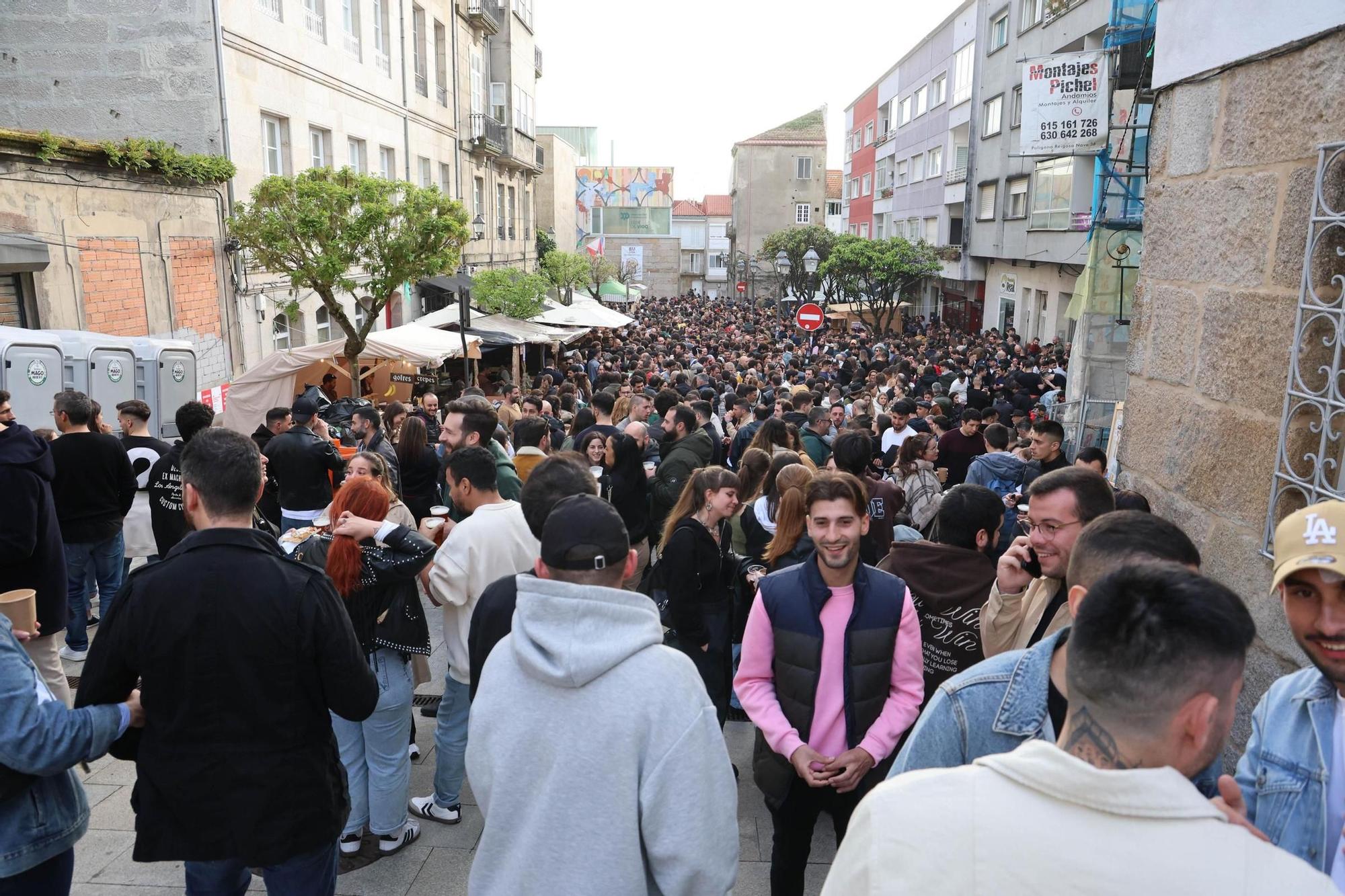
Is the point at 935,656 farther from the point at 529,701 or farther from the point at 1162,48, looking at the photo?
the point at 1162,48

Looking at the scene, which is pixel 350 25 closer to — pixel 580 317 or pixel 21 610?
pixel 580 317

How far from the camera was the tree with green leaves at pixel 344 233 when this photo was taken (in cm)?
1336

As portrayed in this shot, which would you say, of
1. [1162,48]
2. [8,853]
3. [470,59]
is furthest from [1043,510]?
[470,59]

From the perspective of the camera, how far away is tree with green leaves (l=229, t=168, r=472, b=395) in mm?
13359

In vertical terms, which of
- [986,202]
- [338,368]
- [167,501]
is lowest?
[167,501]

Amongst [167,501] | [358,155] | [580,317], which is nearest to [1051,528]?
[167,501]

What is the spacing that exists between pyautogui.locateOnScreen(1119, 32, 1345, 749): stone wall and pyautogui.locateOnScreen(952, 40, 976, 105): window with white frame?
28173 millimetres

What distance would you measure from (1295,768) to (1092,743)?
85 centimetres

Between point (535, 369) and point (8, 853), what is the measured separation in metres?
21.6

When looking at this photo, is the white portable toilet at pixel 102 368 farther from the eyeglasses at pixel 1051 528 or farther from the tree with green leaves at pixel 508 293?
the tree with green leaves at pixel 508 293

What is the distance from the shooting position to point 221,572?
270 centimetres

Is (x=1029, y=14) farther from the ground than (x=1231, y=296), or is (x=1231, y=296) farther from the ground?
(x=1029, y=14)

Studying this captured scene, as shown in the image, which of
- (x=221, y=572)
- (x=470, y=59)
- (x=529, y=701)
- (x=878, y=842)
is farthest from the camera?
(x=470, y=59)

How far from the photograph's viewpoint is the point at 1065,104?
1365 centimetres
